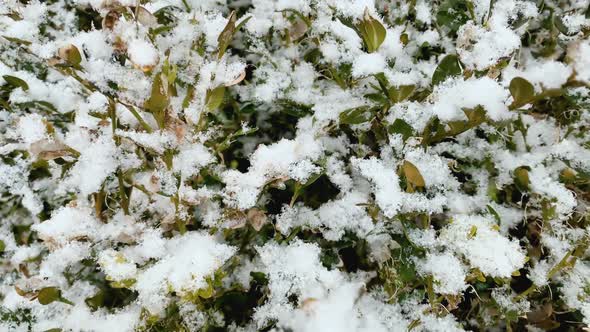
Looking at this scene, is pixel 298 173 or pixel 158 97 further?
pixel 298 173

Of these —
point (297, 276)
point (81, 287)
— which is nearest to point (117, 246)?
point (81, 287)

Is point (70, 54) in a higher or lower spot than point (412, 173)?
higher

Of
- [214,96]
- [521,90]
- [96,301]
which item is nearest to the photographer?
[521,90]

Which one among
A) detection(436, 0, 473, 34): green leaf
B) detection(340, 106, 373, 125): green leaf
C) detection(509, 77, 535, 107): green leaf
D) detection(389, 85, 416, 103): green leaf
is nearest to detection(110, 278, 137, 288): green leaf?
detection(340, 106, 373, 125): green leaf

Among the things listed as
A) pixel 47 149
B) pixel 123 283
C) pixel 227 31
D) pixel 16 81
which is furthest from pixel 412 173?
pixel 16 81

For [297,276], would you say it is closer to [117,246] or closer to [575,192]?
[117,246]

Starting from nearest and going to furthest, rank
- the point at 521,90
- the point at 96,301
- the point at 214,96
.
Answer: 1. the point at 521,90
2. the point at 214,96
3. the point at 96,301

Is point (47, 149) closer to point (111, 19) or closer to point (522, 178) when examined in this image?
point (111, 19)
